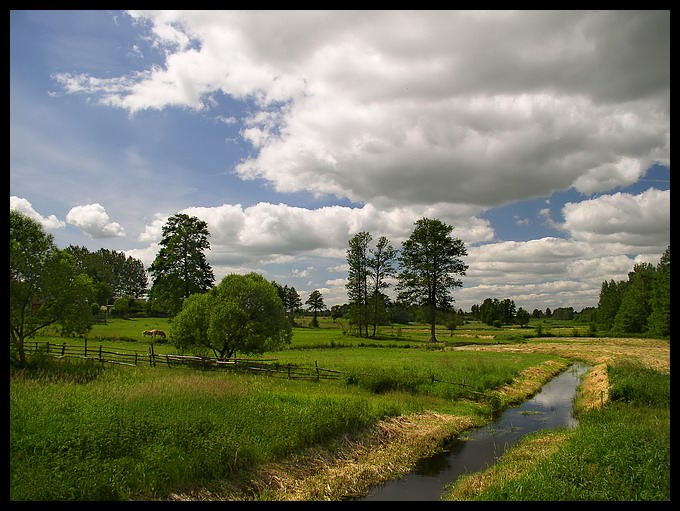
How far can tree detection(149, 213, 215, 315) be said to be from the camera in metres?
46.5

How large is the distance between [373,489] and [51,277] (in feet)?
66.4

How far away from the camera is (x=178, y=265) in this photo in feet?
155

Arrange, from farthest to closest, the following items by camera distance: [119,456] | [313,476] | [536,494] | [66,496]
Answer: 1. [313,476]
2. [119,456]
3. [536,494]
4. [66,496]

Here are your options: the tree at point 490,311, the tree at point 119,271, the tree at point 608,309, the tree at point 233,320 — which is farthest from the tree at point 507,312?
the tree at point 233,320

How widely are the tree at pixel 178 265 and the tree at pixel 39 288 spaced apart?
69.8 ft

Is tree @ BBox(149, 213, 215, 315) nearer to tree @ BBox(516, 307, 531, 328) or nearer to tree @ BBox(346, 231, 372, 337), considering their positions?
tree @ BBox(346, 231, 372, 337)

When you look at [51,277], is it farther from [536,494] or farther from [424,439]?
[536,494]

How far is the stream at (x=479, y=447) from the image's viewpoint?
12.1 m

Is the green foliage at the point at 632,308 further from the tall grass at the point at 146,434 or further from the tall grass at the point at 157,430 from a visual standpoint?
the tall grass at the point at 146,434

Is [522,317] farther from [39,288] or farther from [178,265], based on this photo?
[39,288]

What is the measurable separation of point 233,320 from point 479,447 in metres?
19.0

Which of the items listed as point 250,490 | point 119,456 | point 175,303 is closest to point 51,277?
point 119,456

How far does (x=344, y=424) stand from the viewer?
15422 mm

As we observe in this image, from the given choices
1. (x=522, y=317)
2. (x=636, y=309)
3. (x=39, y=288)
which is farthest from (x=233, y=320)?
(x=522, y=317)
